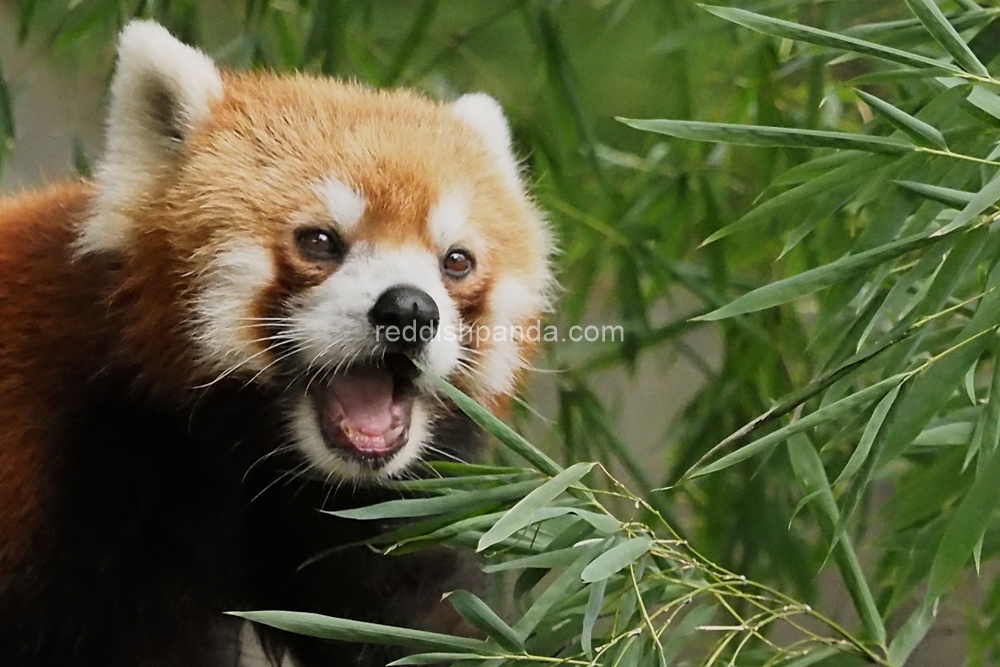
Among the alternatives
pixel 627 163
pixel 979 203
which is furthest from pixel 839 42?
pixel 627 163

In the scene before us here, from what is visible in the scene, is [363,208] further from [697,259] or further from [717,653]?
[697,259]

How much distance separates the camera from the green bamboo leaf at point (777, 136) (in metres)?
1.21

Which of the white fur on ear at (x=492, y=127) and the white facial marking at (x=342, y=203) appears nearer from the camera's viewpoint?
the white facial marking at (x=342, y=203)

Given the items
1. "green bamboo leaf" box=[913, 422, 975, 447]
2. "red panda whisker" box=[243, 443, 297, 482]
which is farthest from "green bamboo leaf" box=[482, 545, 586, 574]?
"green bamboo leaf" box=[913, 422, 975, 447]

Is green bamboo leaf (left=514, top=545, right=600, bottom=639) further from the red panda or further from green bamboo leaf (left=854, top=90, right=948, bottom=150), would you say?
green bamboo leaf (left=854, top=90, right=948, bottom=150)

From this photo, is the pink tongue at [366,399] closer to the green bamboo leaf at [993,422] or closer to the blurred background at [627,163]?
the blurred background at [627,163]

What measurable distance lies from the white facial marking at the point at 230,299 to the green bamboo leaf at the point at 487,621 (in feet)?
1.56

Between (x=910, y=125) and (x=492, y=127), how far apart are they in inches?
30.8

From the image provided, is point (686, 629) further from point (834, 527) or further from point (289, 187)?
point (289, 187)

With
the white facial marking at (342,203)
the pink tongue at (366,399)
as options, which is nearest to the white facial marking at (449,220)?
the white facial marking at (342,203)

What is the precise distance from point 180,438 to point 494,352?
0.49m

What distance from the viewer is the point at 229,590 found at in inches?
63.6

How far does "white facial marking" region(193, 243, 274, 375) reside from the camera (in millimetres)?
1480

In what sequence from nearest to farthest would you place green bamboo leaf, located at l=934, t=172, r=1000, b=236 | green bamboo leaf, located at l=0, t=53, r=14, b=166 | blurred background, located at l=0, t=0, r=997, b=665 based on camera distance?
green bamboo leaf, located at l=934, t=172, r=1000, b=236 → green bamboo leaf, located at l=0, t=53, r=14, b=166 → blurred background, located at l=0, t=0, r=997, b=665
